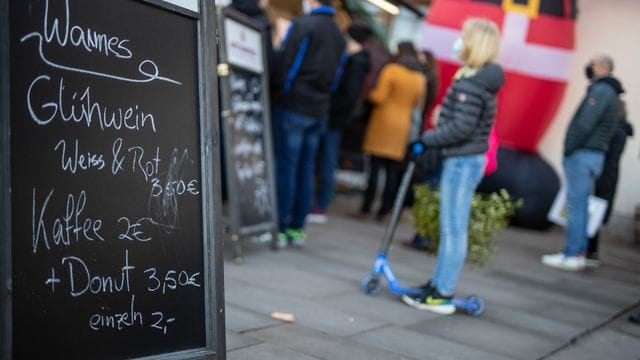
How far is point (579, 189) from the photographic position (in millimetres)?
8289

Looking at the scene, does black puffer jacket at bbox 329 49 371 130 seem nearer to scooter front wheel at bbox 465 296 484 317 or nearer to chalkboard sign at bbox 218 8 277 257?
chalkboard sign at bbox 218 8 277 257

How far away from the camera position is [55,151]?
295 centimetres

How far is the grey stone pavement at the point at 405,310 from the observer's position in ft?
15.6

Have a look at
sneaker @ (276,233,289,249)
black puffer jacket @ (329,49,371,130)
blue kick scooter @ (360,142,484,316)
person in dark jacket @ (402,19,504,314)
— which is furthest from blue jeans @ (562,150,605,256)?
person in dark jacket @ (402,19,504,314)

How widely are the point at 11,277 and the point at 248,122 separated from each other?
4.26 metres

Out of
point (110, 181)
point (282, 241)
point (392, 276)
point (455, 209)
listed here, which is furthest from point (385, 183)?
point (110, 181)

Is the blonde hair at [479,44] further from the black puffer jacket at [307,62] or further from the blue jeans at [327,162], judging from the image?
the blue jeans at [327,162]

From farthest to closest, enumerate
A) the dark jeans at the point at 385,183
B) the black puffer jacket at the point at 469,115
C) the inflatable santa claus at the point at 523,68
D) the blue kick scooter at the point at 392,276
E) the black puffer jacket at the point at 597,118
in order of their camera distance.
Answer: the inflatable santa claus at the point at 523,68 → the dark jeans at the point at 385,183 → the black puffer jacket at the point at 597,118 → the blue kick scooter at the point at 392,276 → the black puffer jacket at the point at 469,115

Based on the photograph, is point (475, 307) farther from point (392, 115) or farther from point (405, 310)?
point (392, 115)

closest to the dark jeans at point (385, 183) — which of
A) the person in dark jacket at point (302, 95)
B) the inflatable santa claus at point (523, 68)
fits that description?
the inflatable santa claus at point (523, 68)

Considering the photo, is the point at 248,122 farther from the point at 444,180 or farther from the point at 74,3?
the point at 74,3

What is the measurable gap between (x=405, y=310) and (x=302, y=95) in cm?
208

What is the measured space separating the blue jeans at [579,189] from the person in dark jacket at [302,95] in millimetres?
2476

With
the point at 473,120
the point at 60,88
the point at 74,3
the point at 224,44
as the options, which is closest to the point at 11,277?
the point at 60,88
